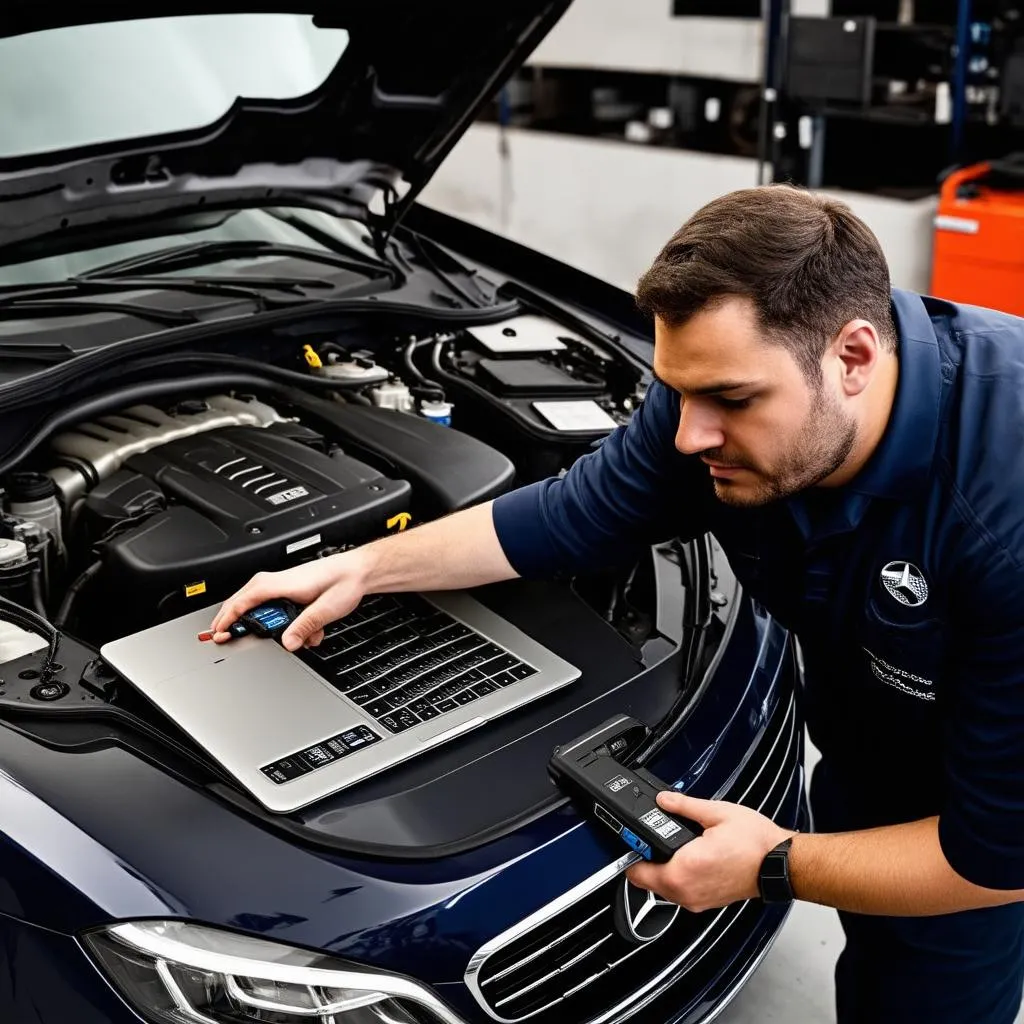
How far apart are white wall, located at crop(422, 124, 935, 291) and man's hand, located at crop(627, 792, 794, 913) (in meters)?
3.97

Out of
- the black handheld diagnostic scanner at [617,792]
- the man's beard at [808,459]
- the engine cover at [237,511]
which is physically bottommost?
the black handheld diagnostic scanner at [617,792]

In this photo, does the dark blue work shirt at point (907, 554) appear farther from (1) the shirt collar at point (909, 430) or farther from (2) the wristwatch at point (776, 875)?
(2) the wristwatch at point (776, 875)

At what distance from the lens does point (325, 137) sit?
2.29m

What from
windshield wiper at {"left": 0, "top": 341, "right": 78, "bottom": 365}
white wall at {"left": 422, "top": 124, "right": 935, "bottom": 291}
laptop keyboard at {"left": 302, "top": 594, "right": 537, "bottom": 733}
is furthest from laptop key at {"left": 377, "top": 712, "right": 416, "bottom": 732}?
white wall at {"left": 422, "top": 124, "right": 935, "bottom": 291}

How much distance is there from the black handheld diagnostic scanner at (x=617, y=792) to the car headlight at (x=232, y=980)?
268 mm

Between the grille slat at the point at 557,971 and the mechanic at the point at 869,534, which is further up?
the mechanic at the point at 869,534

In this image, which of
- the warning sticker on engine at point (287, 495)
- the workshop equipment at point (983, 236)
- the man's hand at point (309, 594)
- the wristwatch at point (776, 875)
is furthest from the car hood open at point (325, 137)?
the workshop equipment at point (983, 236)

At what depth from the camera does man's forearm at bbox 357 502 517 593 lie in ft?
5.44

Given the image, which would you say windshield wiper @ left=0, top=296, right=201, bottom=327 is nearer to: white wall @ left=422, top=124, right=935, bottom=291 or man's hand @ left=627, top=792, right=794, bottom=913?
man's hand @ left=627, top=792, right=794, bottom=913

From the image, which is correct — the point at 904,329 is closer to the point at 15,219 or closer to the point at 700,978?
the point at 700,978

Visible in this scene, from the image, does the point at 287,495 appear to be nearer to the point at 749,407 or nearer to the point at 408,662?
the point at 408,662

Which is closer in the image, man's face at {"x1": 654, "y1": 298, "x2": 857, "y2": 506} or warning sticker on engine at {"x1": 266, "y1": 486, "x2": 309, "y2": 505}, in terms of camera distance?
man's face at {"x1": 654, "y1": 298, "x2": 857, "y2": 506}

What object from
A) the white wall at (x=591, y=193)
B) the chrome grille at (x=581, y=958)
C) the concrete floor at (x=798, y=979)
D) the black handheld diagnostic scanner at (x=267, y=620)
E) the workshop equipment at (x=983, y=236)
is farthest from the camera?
the white wall at (x=591, y=193)

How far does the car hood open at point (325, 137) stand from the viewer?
1.99 m
